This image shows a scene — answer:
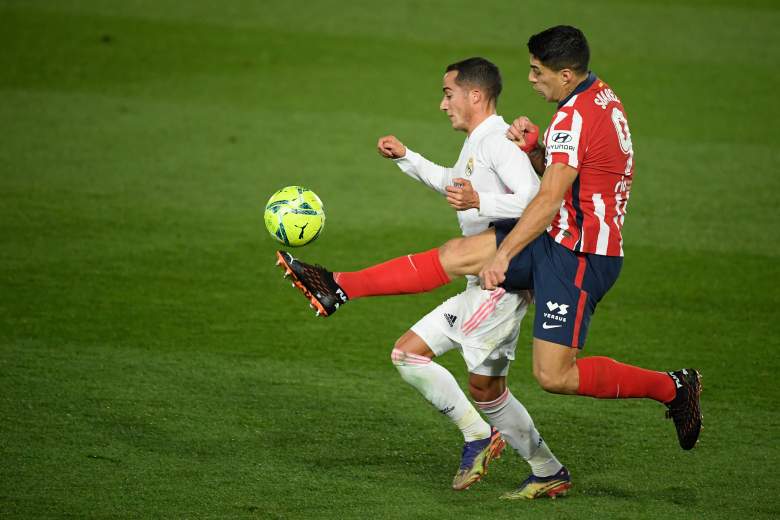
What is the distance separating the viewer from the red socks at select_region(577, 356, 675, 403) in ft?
16.0

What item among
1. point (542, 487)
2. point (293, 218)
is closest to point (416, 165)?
point (293, 218)

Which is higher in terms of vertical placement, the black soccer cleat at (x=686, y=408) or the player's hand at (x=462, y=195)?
the player's hand at (x=462, y=195)

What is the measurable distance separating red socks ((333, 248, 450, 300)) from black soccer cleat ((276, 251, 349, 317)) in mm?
85

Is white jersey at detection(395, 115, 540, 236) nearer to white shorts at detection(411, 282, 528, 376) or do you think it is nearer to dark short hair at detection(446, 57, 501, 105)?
dark short hair at detection(446, 57, 501, 105)

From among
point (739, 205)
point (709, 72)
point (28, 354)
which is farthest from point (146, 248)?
point (709, 72)

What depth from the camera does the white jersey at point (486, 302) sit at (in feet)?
16.5

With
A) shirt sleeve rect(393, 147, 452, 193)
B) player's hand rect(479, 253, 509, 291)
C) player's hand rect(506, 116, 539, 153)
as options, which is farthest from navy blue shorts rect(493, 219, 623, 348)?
shirt sleeve rect(393, 147, 452, 193)

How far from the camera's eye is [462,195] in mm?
4727

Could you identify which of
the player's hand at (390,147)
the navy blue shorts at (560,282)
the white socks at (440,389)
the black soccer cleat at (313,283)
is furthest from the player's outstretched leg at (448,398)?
the player's hand at (390,147)

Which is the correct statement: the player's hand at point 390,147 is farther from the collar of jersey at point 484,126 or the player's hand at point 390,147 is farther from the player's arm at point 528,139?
the player's arm at point 528,139

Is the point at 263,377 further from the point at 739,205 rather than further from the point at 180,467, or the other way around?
the point at 739,205

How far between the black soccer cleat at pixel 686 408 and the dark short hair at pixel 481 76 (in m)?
1.55

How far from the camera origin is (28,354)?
6.61 m

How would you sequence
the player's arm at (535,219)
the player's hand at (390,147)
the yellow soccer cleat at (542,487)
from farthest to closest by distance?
the player's hand at (390,147) → the yellow soccer cleat at (542,487) → the player's arm at (535,219)
